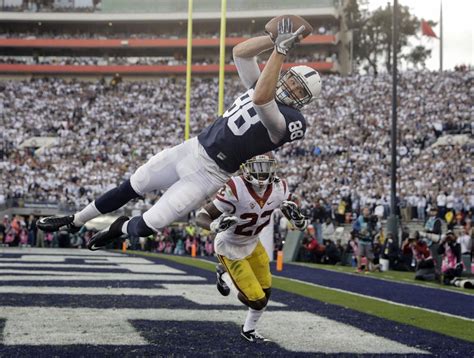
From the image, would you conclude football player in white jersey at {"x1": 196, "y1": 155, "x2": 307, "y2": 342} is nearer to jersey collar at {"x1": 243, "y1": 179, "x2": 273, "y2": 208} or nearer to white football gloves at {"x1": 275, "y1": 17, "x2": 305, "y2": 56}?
jersey collar at {"x1": 243, "y1": 179, "x2": 273, "y2": 208}

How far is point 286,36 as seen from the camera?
4.80 metres

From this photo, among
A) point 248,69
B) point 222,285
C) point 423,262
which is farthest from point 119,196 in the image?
point 423,262

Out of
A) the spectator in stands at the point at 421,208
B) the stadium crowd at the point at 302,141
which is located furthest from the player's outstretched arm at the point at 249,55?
the spectator in stands at the point at 421,208

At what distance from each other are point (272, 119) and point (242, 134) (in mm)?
361

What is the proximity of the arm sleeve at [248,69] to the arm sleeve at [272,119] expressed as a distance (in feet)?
1.91

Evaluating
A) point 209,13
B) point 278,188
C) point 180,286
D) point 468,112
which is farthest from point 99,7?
point 278,188

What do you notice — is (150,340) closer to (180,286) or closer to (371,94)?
(180,286)

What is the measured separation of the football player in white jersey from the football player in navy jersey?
36.6 inches

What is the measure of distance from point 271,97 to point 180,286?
21.2 feet

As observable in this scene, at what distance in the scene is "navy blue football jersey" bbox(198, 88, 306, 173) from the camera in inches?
205

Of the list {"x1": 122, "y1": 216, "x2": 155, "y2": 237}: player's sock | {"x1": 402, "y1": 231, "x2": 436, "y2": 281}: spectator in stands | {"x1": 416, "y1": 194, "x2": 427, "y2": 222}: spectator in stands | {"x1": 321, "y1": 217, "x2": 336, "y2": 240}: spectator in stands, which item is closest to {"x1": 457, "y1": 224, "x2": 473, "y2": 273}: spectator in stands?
{"x1": 402, "y1": 231, "x2": 436, "y2": 281}: spectator in stands

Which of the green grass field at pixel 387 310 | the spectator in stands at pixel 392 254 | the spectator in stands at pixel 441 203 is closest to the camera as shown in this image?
the green grass field at pixel 387 310

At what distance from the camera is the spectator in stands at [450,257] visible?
13562mm

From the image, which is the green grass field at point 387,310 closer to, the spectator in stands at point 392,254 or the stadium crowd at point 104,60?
the spectator in stands at point 392,254
